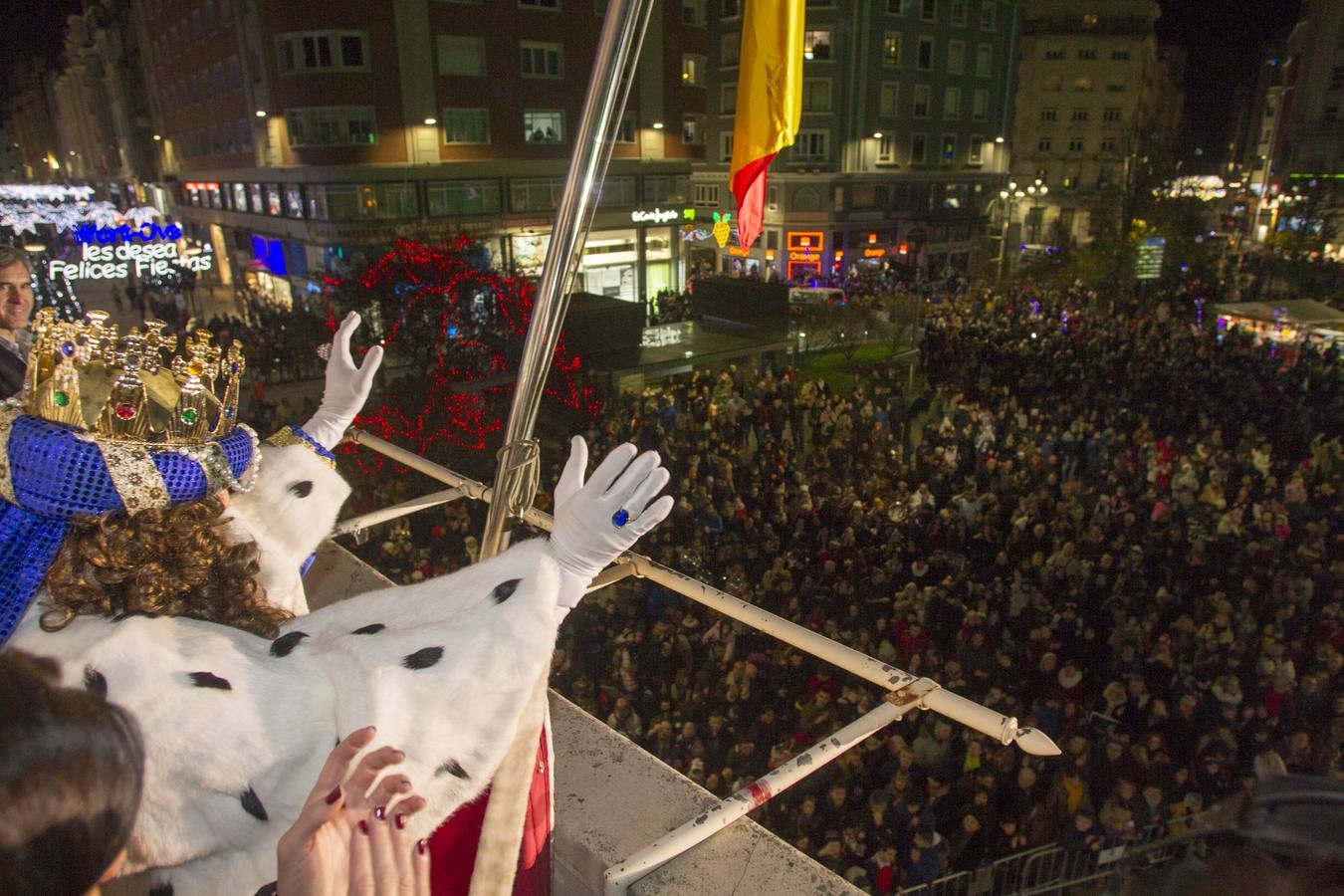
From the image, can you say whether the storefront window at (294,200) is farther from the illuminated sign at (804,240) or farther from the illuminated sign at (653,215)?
the illuminated sign at (804,240)

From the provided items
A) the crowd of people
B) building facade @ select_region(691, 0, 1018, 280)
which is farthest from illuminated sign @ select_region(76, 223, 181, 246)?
building facade @ select_region(691, 0, 1018, 280)

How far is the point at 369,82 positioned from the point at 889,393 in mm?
19137

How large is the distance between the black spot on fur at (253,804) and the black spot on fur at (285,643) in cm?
28

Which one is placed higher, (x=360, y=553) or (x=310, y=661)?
(x=310, y=661)

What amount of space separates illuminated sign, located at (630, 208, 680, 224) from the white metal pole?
30.2 meters

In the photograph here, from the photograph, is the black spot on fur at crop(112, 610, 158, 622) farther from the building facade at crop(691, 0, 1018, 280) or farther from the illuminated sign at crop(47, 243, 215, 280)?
the building facade at crop(691, 0, 1018, 280)

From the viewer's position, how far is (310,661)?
5.28 feet

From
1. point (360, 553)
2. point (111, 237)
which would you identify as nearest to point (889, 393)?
point (360, 553)

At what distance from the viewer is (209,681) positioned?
1479mm

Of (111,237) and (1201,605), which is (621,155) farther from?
(1201,605)

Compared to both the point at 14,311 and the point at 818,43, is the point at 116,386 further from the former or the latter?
the point at 818,43

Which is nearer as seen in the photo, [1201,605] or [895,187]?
[1201,605]

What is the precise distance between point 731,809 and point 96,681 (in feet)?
5.03

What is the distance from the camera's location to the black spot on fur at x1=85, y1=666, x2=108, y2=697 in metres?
1.42
